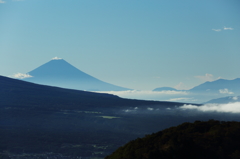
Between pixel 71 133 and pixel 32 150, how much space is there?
19808 millimetres

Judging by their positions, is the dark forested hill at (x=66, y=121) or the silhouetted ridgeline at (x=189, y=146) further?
the dark forested hill at (x=66, y=121)

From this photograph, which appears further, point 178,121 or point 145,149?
point 178,121

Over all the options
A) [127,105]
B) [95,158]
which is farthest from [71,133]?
[127,105]

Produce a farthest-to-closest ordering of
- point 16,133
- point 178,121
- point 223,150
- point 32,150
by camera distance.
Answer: point 178,121 → point 16,133 → point 32,150 → point 223,150

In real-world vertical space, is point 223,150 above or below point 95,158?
above

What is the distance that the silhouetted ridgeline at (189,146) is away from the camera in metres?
26.0

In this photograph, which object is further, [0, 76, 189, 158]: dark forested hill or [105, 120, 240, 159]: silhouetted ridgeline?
[0, 76, 189, 158]: dark forested hill

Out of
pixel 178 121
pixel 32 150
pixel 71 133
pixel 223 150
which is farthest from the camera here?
pixel 178 121

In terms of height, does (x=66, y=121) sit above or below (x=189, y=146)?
above

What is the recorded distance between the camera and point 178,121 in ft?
355

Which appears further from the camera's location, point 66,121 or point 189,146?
point 66,121

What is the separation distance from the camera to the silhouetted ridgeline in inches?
1022

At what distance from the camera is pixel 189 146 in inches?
1053

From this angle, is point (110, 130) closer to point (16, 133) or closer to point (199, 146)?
point (16, 133)
